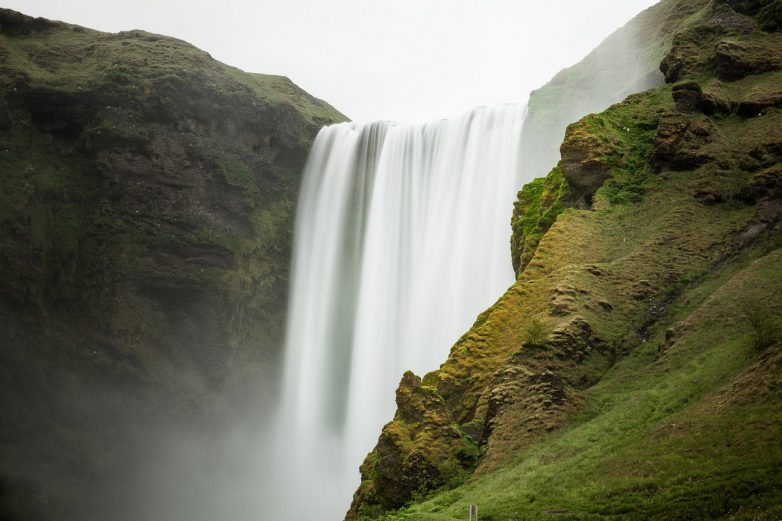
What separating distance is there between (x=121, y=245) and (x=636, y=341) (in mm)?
39524

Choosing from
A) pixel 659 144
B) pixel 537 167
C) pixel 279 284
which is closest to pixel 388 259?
pixel 279 284

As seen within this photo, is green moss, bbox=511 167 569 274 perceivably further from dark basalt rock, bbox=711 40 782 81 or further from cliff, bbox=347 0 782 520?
dark basalt rock, bbox=711 40 782 81

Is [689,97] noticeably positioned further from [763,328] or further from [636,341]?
[763,328]

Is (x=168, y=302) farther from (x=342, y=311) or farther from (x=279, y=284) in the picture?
(x=342, y=311)

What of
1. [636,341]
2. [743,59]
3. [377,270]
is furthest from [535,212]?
[377,270]

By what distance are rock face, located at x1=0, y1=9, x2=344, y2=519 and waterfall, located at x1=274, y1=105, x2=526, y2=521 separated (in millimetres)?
3506

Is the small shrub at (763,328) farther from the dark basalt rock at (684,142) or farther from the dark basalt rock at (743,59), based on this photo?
the dark basalt rock at (743,59)

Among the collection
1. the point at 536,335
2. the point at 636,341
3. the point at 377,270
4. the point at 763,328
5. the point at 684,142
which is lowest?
the point at 763,328

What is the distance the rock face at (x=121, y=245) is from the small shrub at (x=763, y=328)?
40.9 metres

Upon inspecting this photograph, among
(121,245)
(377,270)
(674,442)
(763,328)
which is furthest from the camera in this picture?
Result: (377,270)

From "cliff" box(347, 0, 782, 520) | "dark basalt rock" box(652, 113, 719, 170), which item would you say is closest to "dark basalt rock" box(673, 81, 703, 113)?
"cliff" box(347, 0, 782, 520)

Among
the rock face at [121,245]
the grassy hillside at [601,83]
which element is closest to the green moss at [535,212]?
the grassy hillside at [601,83]

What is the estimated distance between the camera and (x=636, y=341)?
18547 millimetres

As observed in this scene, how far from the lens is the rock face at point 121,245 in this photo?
45.4 metres
